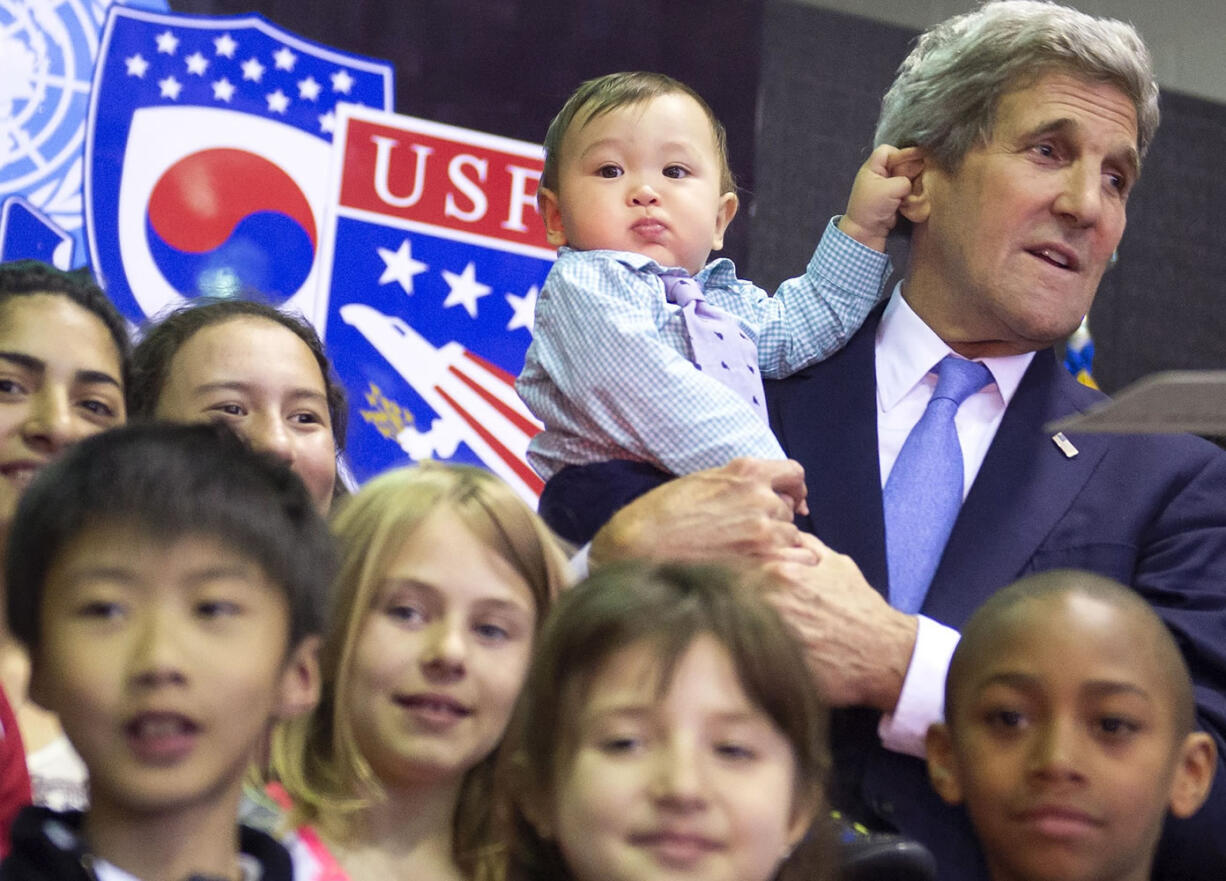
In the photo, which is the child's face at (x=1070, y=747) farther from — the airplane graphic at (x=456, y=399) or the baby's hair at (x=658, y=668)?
the airplane graphic at (x=456, y=399)

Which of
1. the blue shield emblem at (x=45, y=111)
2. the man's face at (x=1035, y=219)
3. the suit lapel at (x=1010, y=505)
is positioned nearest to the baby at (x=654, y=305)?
the man's face at (x=1035, y=219)

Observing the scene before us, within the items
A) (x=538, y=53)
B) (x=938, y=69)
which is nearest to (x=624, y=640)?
(x=938, y=69)

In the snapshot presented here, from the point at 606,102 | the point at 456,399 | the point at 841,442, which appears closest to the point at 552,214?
the point at 606,102

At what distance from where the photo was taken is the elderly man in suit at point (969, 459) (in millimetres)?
1958

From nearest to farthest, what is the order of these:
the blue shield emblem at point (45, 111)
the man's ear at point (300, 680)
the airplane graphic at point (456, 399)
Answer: the man's ear at point (300, 680) < the blue shield emblem at point (45, 111) < the airplane graphic at point (456, 399)

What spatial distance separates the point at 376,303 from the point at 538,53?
0.63 metres

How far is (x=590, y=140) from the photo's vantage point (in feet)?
7.71

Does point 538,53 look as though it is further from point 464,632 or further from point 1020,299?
point 464,632

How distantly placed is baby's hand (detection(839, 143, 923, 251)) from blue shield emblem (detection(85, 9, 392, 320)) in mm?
1183

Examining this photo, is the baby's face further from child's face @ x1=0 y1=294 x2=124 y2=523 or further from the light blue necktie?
child's face @ x1=0 y1=294 x2=124 y2=523

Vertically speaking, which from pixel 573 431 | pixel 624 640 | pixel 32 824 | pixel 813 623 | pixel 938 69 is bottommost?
pixel 32 824

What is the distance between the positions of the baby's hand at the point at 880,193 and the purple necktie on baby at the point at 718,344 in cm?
29

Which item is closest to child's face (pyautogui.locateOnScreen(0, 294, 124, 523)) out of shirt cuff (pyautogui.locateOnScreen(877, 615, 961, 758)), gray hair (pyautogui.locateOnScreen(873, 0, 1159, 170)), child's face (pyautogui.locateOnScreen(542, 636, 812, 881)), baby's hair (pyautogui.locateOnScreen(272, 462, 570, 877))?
baby's hair (pyautogui.locateOnScreen(272, 462, 570, 877))

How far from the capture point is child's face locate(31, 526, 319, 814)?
4.13 ft
